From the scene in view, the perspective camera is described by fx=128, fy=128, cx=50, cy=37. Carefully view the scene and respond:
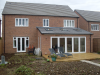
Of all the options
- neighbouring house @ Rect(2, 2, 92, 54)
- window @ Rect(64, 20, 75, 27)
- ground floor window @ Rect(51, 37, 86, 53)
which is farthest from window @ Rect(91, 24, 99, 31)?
ground floor window @ Rect(51, 37, 86, 53)

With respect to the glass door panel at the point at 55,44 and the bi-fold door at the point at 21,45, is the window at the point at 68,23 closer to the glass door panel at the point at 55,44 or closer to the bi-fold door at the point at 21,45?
the glass door panel at the point at 55,44

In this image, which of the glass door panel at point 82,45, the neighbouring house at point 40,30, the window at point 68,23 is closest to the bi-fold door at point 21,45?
the neighbouring house at point 40,30

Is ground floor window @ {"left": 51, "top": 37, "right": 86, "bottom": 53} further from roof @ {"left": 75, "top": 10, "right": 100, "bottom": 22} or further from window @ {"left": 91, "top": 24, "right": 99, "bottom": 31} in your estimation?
roof @ {"left": 75, "top": 10, "right": 100, "bottom": 22}

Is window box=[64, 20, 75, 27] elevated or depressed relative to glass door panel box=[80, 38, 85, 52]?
elevated

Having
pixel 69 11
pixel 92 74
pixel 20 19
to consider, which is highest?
pixel 69 11

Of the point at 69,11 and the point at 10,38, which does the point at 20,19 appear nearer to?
the point at 10,38

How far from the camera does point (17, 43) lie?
1761 centimetres

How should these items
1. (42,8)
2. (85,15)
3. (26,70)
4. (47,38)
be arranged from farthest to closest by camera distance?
(85,15) → (42,8) → (47,38) → (26,70)

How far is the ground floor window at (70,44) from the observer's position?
50.4 ft

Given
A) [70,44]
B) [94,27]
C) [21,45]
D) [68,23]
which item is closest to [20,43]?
[21,45]

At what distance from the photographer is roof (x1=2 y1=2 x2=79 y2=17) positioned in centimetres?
1847

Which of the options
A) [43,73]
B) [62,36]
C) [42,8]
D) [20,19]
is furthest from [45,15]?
[43,73]

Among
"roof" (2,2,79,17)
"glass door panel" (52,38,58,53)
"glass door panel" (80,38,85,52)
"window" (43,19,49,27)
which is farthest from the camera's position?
"window" (43,19,49,27)

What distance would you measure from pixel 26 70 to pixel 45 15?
1265cm
